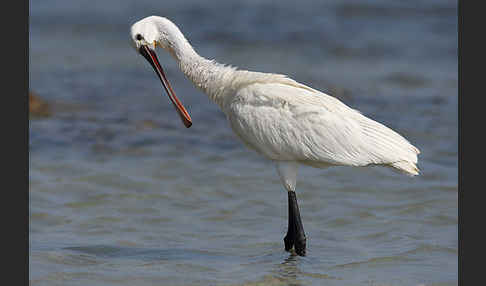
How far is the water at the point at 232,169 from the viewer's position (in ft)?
26.5

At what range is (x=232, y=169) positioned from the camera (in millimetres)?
11477

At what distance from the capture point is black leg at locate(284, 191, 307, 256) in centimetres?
838

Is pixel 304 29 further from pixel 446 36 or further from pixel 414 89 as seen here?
pixel 414 89

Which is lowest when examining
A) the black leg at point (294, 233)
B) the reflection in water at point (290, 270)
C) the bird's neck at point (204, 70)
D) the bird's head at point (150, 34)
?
the reflection in water at point (290, 270)

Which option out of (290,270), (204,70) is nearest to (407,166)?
(290,270)

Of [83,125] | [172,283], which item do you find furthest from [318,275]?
[83,125]

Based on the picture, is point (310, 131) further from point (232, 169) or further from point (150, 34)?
point (232, 169)

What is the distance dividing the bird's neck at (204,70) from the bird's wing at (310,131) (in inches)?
18.9

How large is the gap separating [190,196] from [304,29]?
10846 millimetres

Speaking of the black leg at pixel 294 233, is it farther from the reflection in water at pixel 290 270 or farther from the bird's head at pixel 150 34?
the bird's head at pixel 150 34

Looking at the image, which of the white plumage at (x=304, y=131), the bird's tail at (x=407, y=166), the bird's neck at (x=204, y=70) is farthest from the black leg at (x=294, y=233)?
the bird's neck at (x=204, y=70)

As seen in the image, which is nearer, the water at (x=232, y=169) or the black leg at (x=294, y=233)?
the water at (x=232, y=169)

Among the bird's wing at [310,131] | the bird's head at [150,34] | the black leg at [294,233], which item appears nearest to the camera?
the bird's wing at [310,131]

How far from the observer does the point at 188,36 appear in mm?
19938
